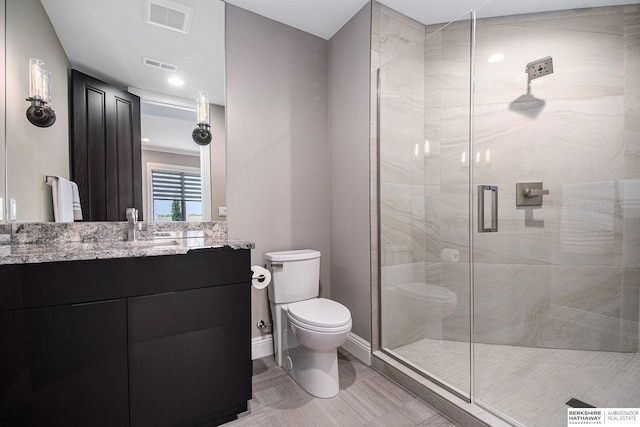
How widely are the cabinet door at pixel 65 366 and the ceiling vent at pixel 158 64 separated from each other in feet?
4.77

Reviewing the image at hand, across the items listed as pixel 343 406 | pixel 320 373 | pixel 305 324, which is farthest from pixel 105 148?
pixel 343 406

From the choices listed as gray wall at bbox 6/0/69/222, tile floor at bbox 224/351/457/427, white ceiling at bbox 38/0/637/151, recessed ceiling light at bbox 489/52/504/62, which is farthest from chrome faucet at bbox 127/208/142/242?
recessed ceiling light at bbox 489/52/504/62

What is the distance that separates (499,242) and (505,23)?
1.40 m

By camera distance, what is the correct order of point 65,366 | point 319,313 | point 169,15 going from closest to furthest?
point 65,366
point 319,313
point 169,15

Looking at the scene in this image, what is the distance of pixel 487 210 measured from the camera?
6.01 feet

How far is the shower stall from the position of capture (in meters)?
1.58

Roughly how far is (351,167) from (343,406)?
1.54 metres

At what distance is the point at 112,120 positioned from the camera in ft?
5.48

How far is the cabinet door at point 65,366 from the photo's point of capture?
3.38ft

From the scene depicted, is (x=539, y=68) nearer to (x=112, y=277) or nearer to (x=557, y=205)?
(x=557, y=205)

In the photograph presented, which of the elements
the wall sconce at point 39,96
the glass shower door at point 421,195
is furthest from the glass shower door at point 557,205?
the wall sconce at point 39,96

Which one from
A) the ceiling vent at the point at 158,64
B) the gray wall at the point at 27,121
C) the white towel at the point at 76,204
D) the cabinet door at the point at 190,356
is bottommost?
the cabinet door at the point at 190,356

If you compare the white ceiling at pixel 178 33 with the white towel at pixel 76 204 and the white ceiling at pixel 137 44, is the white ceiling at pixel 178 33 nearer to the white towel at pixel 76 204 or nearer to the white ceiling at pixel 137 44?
the white ceiling at pixel 137 44

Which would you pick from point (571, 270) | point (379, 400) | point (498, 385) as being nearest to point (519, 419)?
point (498, 385)
